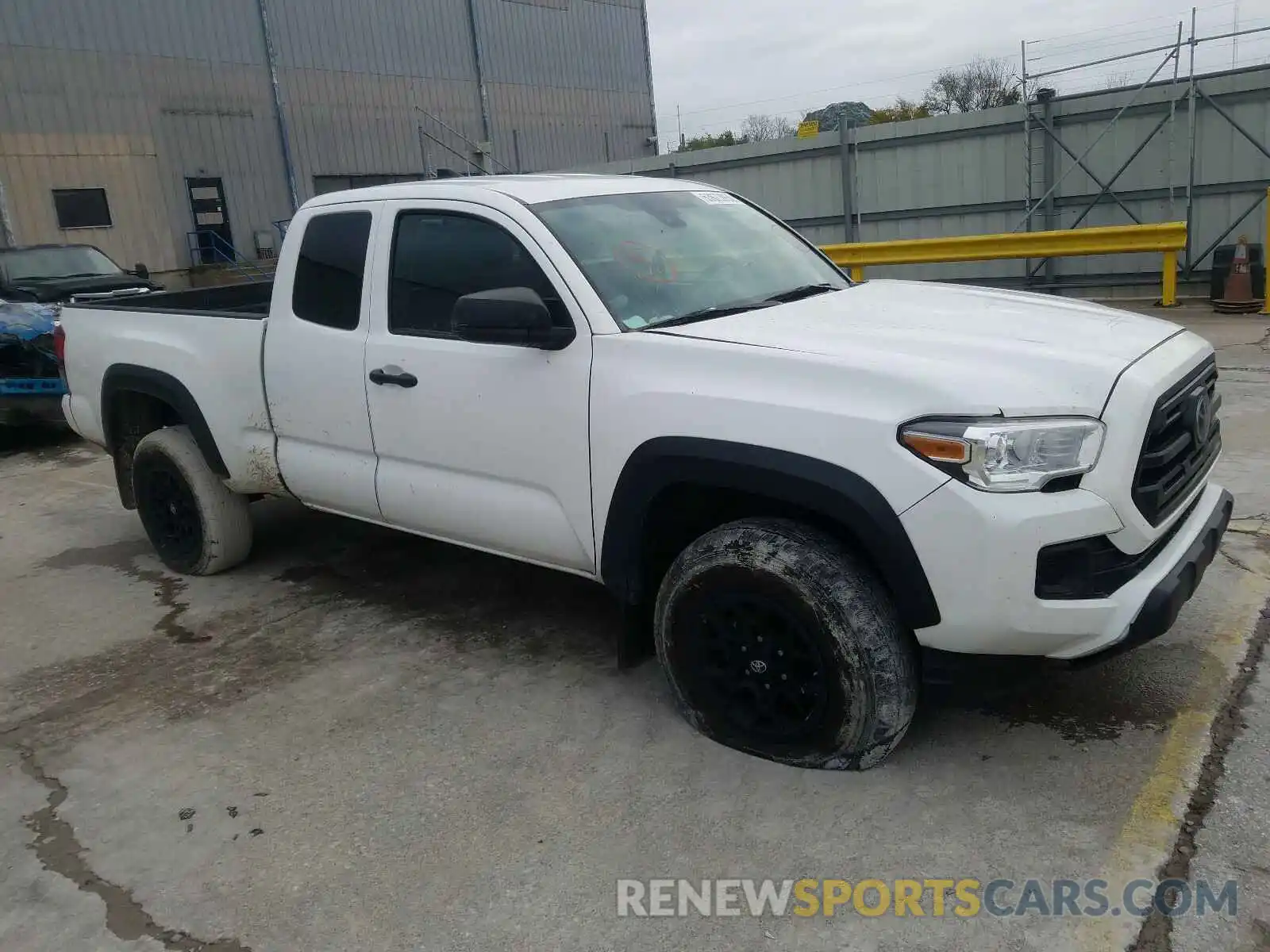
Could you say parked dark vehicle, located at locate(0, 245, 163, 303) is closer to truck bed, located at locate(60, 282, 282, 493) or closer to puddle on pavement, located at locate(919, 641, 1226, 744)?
truck bed, located at locate(60, 282, 282, 493)

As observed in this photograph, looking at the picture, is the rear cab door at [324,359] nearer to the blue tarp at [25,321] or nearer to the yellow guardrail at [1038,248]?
the blue tarp at [25,321]

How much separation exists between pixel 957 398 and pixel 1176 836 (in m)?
1.28

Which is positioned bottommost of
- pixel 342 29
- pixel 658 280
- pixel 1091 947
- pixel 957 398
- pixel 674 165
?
pixel 1091 947

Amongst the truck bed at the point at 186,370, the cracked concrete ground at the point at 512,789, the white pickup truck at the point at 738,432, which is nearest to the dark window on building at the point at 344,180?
the truck bed at the point at 186,370

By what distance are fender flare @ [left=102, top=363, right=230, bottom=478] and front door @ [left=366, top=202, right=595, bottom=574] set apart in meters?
1.25

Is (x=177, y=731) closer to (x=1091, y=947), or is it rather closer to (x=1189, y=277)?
(x=1091, y=947)

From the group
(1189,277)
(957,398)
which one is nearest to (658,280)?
(957,398)

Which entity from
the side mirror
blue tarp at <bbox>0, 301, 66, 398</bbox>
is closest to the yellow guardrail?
blue tarp at <bbox>0, 301, 66, 398</bbox>

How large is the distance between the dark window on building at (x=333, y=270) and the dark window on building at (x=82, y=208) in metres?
19.3

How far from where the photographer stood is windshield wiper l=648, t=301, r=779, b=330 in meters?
3.41

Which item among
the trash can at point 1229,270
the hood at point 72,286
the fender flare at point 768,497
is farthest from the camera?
the trash can at point 1229,270

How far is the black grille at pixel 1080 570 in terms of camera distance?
2645 millimetres

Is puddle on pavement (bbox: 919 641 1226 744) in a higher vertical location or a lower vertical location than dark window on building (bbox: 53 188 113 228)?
lower

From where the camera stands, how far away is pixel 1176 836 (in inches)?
105
